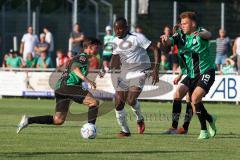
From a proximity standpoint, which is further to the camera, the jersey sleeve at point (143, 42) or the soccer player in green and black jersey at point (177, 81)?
the jersey sleeve at point (143, 42)

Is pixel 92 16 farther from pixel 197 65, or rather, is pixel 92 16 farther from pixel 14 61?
pixel 197 65

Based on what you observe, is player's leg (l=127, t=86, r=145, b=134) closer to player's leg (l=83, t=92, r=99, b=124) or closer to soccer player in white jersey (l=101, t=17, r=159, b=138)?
soccer player in white jersey (l=101, t=17, r=159, b=138)

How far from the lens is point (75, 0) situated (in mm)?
34781

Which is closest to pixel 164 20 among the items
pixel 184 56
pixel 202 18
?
pixel 202 18

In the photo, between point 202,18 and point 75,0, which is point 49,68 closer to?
point 75,0

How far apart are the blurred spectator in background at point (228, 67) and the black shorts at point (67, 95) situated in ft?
42.0

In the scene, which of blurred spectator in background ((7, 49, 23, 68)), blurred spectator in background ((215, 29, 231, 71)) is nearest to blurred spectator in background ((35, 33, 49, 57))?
blurred spectator in background ((7, 49, 23, 68))

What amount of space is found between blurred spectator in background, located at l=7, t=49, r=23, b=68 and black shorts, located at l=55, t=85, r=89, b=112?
54.3 feet

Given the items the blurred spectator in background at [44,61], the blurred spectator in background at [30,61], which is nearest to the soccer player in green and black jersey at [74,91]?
the blurred spectator in background at [44,61]

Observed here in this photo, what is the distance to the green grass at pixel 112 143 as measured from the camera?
1255 cm

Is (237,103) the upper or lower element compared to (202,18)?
lower

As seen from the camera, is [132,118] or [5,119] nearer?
[5,119]

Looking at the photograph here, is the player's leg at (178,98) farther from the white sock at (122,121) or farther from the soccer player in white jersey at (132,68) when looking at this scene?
the white sock at (122,121)

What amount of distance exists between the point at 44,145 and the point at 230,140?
11.0ft
